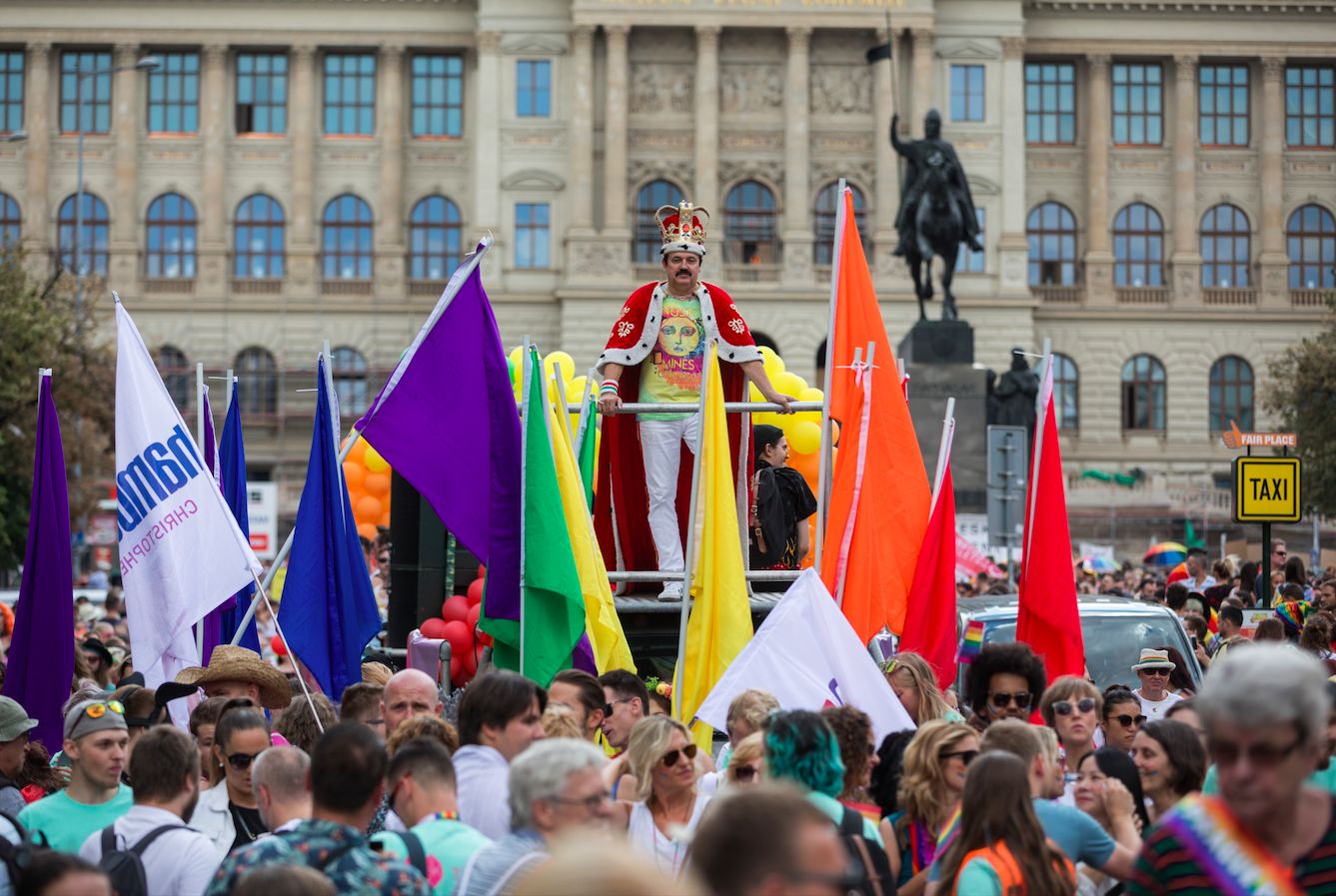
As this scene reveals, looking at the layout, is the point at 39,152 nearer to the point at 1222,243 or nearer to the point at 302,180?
the point at 302,180

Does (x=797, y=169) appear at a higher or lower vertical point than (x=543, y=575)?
higher

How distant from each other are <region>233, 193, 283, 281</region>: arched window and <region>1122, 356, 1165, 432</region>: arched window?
24603mm

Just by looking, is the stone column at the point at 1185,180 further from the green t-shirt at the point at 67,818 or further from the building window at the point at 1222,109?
the green t-shirt at the point at 67,818

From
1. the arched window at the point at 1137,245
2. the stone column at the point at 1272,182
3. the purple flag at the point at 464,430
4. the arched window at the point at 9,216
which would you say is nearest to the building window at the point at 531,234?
the arched window at the point at 9,216

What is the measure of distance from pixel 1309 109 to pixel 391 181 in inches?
1055

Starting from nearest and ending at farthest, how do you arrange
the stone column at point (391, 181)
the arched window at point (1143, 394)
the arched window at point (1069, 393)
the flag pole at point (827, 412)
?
the flag pole at point (827, 412) < the stone column at point (391, 181) < the arched window at point (1069, 393) < the arched window at point (1143, 394)

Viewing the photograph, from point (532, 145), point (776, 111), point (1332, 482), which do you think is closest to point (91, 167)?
point (532, 145)

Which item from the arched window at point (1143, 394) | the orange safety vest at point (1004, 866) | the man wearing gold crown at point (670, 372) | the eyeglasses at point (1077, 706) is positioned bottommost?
the orange safety vest at point (1004, 866)

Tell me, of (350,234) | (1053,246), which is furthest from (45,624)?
(1053,246)

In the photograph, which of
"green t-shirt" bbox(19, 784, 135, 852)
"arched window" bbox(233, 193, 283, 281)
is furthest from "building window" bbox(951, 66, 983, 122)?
"green t-shirt" bbox(19, 784, 135, 852)

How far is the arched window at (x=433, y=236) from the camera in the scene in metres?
61.9

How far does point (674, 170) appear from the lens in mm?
60625

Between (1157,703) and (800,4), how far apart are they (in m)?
50.9

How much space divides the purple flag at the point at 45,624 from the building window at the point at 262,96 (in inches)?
2065
